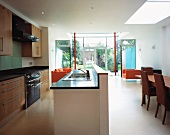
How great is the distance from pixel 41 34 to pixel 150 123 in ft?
18.7

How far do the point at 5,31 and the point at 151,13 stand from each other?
205 inches

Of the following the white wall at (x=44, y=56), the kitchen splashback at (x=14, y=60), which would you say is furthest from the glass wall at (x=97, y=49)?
the kitchen splashback at (x=14, y=60)

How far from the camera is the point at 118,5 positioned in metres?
4.77

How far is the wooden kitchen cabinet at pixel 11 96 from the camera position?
3496mm

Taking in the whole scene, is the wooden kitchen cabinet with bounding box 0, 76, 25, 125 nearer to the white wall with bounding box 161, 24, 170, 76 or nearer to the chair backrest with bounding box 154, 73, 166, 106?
the chair backrest with bounding box 154, 73, 166, 106

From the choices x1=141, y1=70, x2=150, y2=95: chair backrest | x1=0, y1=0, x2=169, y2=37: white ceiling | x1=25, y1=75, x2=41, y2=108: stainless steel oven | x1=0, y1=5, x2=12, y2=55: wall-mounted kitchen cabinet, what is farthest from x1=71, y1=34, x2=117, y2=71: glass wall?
x1=0, y1=5, x2=12, y2=55: wall-mounted kitchen cabinet

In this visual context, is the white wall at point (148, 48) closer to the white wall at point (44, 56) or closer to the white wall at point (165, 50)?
the white wall at point (165, 50)

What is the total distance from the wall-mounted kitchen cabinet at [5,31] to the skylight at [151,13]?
4063 millimetres

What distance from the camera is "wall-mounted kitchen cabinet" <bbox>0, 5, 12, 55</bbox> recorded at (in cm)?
411

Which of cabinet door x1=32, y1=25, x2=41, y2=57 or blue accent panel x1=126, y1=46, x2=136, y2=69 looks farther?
blue accent panel x1=126, y1=46, x2=136, y2=69

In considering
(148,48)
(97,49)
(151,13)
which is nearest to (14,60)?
(151,13)

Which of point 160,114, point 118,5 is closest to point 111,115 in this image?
point 160,114

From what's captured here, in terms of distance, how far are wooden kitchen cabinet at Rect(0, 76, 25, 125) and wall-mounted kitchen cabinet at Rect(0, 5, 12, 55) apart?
76 cm

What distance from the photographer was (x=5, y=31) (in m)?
4.30
